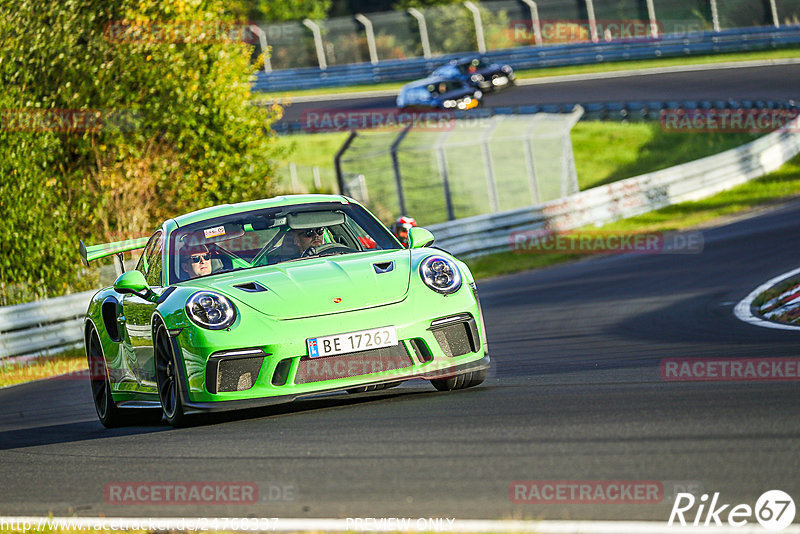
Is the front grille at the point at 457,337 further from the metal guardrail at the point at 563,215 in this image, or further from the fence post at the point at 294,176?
the fence post at the point at 294,176

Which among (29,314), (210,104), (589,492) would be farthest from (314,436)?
(210,104)

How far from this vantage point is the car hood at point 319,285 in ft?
21.4

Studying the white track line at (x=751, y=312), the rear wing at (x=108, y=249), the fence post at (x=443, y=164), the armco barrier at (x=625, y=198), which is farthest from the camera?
the fence post at (x=443, y=164)

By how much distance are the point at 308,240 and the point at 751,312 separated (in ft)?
15.7

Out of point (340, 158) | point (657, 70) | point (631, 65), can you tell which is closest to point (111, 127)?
point (340, 158)

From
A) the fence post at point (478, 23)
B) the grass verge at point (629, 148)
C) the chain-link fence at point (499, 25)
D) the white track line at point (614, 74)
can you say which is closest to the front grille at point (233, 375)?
the grass verge at point (629, 148)

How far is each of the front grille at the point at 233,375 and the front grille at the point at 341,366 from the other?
0.23 metres

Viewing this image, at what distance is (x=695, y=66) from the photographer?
1508 inches

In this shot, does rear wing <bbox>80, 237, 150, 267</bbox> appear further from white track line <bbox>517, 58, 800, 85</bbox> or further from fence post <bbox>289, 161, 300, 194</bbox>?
white track line <bbox>517, 58, 800, 85</bbox>

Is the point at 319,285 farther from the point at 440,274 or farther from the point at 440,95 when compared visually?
the point at 440,95

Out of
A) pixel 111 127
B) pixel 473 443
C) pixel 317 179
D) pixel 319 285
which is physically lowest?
pixel 317 179

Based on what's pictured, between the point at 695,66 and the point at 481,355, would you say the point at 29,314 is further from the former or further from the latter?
the point at 695,66

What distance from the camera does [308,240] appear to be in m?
7.59

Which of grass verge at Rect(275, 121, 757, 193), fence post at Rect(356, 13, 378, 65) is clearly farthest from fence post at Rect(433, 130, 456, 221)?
fence post at Rect(356, 13, 378, 65)
